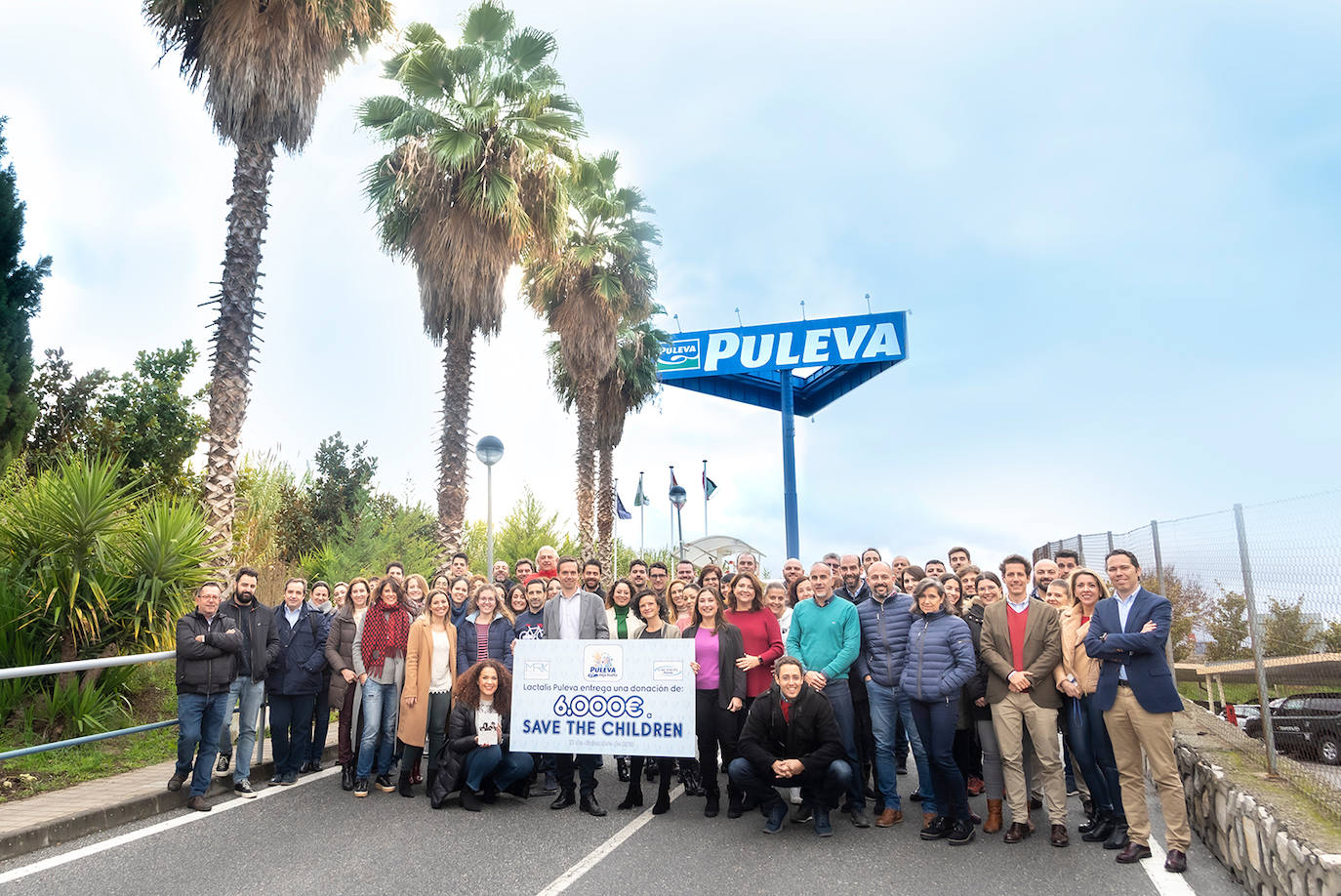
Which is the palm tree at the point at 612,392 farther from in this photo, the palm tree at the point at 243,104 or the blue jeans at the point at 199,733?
the blue jeans at the point at 199,733

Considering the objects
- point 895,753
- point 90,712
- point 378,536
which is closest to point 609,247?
point 378,536

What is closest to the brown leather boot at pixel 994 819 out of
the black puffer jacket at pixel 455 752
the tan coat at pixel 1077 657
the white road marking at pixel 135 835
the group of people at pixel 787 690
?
the group of people at pixel 787 690

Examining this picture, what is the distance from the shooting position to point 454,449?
56.8ft

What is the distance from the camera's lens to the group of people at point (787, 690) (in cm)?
640

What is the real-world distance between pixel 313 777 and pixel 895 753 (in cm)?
547

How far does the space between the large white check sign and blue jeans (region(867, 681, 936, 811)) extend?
1.50 meters

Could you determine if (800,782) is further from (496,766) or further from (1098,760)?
(496,766)

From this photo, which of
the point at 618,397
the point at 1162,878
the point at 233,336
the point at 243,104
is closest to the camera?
the point at 1162,878

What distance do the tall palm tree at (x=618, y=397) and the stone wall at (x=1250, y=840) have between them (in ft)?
75.5

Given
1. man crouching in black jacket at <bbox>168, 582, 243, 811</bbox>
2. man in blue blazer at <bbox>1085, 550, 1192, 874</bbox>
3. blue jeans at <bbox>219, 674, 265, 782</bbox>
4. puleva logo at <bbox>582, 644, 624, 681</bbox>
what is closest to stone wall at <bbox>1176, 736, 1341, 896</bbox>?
man in blue blazer at <bbox>1085, 550, 1192, 874</bbox>

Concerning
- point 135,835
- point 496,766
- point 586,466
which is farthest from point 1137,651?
point 586,466

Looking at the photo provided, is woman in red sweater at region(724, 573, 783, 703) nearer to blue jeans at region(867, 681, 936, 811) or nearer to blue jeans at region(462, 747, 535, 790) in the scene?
blue jeans at region(867, 681, 936, 811)

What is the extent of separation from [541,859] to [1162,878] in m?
3.97

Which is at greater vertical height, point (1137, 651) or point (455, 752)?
point (1137, 651)
